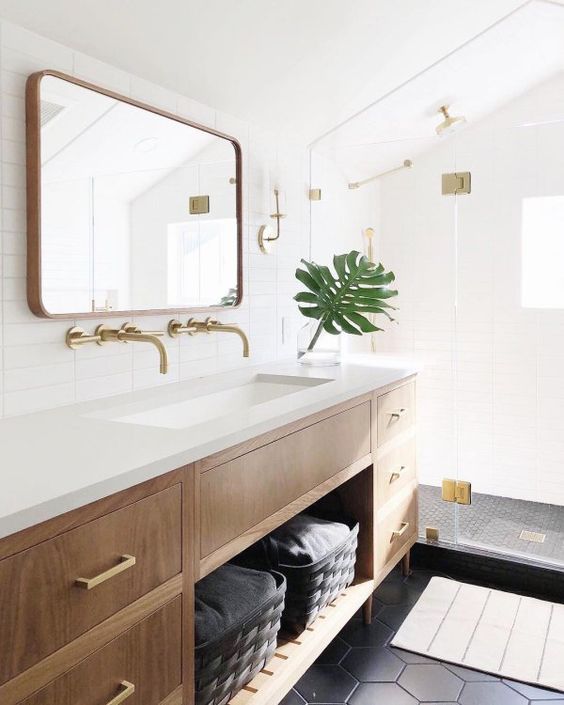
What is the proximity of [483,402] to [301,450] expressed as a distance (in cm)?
131

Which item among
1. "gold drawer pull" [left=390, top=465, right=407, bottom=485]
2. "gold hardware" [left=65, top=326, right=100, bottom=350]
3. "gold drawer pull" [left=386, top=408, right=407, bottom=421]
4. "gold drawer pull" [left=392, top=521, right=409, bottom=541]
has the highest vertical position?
"gold hardware" [left=65, top=326, right=100, bottom=350]

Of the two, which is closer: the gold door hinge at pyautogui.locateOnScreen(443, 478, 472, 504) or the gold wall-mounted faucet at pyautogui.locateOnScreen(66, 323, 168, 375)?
the gold wall-mounted faucet at pyautogui.locateOnScreen(66, 323, 168, 375)

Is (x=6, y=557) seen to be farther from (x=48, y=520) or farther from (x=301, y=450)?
(x=301, y=450)

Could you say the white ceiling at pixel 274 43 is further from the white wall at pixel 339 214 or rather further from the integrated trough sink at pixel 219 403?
the integrated trough sink at pixel 219 403

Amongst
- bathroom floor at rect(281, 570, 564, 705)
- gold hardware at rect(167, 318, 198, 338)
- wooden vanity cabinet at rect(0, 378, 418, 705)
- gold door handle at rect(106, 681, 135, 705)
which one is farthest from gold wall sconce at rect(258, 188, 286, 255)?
gold door handle at rect(106, 681, 135, 705)

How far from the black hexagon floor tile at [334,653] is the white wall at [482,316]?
0.90 m

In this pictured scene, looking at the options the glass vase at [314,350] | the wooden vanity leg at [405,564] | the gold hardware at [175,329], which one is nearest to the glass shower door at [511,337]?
the wooden vanity leg at [405,564]

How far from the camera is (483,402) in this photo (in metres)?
2.78

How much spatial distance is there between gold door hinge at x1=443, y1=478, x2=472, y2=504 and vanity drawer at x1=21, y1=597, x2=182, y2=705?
5.86ft

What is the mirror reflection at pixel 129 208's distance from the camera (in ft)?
5.39

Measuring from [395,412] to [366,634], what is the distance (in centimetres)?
75

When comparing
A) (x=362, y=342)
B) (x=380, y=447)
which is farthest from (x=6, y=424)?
(x=362, y=342)

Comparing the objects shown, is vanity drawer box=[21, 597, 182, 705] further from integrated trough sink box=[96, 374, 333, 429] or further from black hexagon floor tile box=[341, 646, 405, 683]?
black hexagon floor tile box=[341, 646, 405, 683]

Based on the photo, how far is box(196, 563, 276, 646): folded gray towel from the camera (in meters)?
1.46
